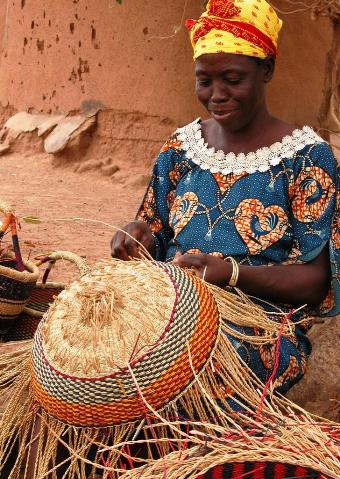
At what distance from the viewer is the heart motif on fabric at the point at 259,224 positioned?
267 cm

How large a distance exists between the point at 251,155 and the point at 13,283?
103 cm

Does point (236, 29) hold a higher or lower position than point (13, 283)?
higher

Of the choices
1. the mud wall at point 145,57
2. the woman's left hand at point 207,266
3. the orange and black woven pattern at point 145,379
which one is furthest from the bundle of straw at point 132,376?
the mud wall at point 145,57

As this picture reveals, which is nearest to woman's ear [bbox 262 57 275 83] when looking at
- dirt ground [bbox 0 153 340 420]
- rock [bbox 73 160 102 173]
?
dirt ground [bbox 0 153 340 420]

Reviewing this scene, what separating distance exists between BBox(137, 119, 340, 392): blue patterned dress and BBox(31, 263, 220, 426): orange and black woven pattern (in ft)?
1.59

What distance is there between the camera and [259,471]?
64.0 inches

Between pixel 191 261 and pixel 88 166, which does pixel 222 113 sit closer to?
pixel 191 261

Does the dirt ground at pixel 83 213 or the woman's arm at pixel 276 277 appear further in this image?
the dirt ground at pixel 83 213

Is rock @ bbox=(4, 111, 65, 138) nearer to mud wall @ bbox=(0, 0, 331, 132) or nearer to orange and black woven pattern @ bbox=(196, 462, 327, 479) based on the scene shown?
mud wall @ bbox=(0, 0, 331, 132)

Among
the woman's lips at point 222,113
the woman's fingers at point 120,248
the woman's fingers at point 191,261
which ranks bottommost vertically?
the woman's fingers at point 120,248

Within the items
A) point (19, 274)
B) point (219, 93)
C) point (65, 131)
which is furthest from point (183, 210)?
point (65, 131)

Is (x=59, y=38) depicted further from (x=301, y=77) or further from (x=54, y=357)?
(x=54, y=357)

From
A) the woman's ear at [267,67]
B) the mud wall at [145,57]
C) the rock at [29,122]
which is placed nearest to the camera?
the woman's ear at [267,67]

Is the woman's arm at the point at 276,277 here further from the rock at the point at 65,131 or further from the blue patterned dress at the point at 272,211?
the rock at the point at 65,131
